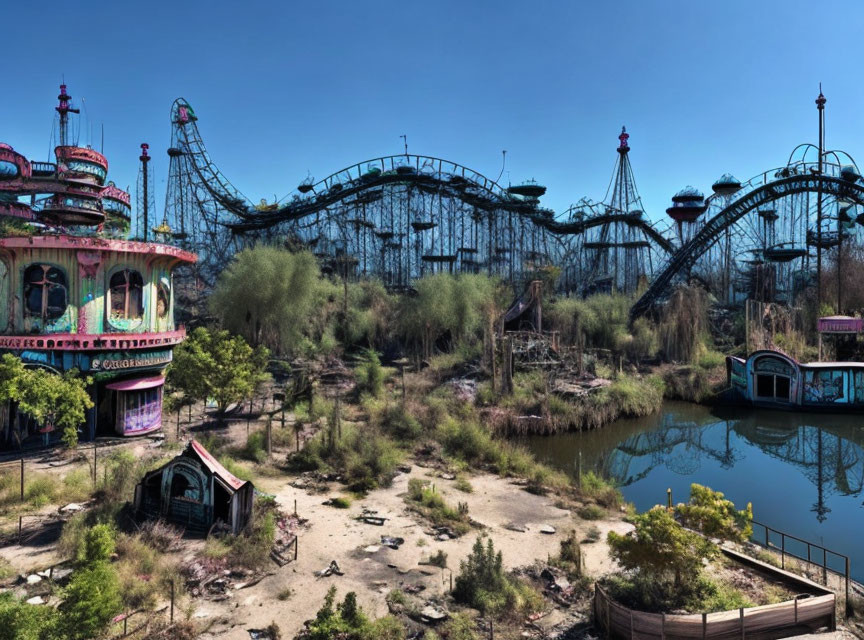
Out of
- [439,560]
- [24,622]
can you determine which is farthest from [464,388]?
[24,622]

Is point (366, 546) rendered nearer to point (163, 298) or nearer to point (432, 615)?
point (432, 615)

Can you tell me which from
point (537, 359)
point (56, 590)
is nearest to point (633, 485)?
point (537, 359)

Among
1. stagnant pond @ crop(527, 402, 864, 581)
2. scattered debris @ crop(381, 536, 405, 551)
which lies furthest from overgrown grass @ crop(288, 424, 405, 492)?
stagnant pond @ crop(527, 402, 864, 581)

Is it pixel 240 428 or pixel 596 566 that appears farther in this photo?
pixel 240 428

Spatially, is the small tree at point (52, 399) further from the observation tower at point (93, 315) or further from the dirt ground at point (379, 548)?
the dirt ground at point (379, 548)

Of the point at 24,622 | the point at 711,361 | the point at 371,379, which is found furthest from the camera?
the point at 711,361

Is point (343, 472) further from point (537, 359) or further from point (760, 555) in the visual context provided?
point (537, 359)

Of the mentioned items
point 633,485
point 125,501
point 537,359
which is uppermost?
point 537,359
